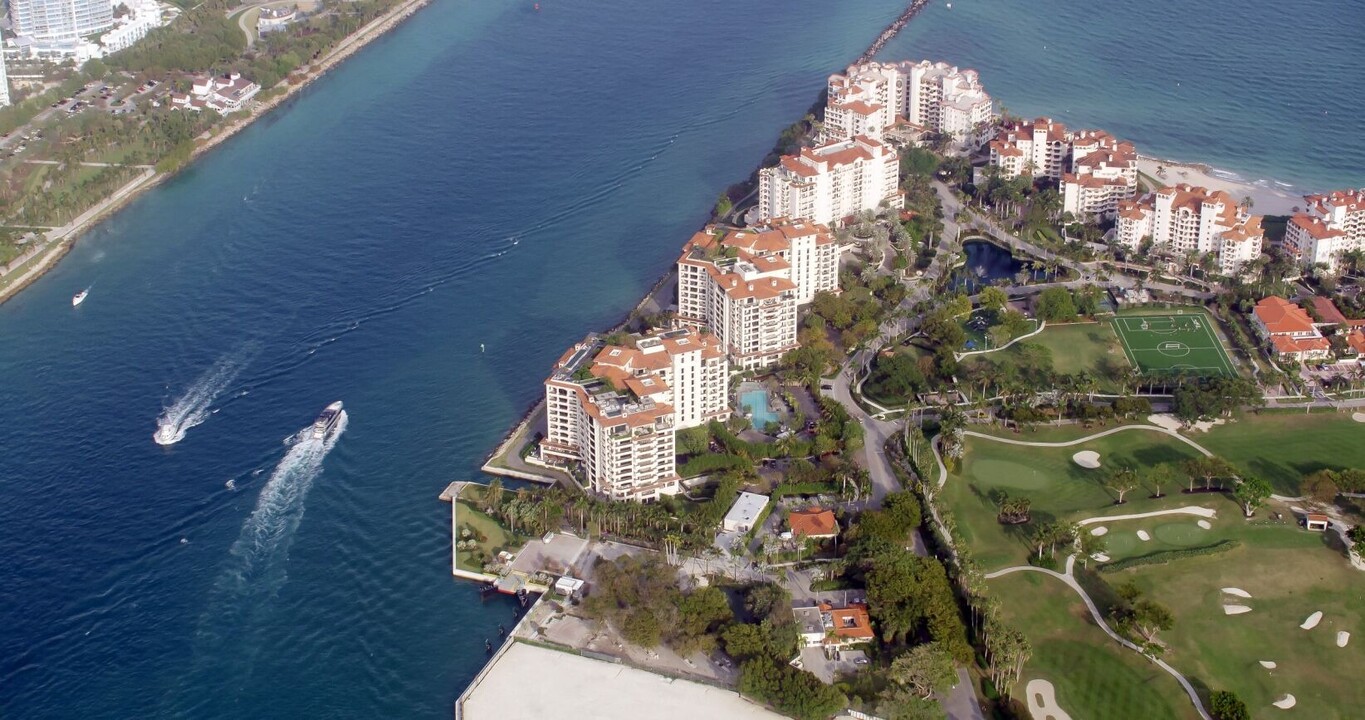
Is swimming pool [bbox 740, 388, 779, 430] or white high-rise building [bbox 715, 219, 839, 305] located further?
white high-rise building [bbox 715, 219, 839, 305]

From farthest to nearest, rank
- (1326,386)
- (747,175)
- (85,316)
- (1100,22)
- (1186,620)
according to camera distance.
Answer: (1100,22)
(747,175)
(85,316)
(1326,386)
(1186,620)

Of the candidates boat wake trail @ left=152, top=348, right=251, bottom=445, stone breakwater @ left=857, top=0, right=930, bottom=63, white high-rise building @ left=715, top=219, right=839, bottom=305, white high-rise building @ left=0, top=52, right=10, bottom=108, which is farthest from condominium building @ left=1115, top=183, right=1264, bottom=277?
white high-rise building @ left=0, top=52, right=10, bottom=108

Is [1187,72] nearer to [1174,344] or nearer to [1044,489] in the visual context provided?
[1174,344]

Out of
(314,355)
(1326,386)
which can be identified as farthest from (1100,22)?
(314,355)

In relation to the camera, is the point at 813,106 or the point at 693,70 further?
the point at 693,70

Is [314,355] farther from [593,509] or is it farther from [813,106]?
[813,106]

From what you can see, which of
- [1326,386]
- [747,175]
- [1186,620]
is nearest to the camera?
[1186,620]

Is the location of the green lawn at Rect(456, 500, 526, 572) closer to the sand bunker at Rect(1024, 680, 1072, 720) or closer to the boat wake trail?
the boat wake trail
